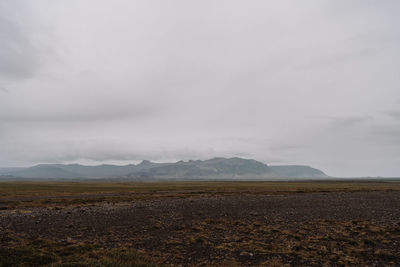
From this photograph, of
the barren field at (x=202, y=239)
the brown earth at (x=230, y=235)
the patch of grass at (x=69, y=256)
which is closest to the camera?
the patch of grass at (x=69, y=256)

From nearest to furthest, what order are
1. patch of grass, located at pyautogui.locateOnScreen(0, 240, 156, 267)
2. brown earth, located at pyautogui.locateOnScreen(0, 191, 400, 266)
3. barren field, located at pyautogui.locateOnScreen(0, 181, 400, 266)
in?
1. patch of grass, located at pyautogui.locateOnScreen(0, 240, 156, 267)
2. barren field, located at pyautogui.locateOnScreen(0, 181, 400, 266)
3. brown earth, located at pyautogui.locateOnScreen(0, 191, 400, 266)

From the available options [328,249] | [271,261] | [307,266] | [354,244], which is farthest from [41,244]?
[354,244]

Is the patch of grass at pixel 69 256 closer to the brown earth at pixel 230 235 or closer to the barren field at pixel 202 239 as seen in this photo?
the barren field at pixel 202 239

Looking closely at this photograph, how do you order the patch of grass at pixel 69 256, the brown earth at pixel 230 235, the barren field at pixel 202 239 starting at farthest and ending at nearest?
1. the brown earth at pixel 230 235
2. the barren field at pixel 202 239
3. the patch of grass at pixel 69 256

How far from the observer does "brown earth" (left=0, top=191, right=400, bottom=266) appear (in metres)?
15.0

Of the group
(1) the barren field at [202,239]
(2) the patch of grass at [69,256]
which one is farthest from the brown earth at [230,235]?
(2) the patch of grass at [69,256]

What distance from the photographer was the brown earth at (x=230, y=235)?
14953mm

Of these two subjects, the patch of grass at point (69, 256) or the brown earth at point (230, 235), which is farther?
the brown earth at point (230, 235)

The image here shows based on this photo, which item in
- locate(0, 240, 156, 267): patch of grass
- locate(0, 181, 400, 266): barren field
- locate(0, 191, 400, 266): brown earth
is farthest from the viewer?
locate(0, 191, 400, 266): brown earth

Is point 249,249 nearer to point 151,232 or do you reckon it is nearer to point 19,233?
point 151,232

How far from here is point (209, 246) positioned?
17406mm

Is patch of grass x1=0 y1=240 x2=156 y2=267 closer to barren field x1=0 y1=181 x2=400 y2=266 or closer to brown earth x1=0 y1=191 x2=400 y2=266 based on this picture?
barren field x1=0 y1=181 x2=400 y2=266

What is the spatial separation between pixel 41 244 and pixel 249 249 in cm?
1384

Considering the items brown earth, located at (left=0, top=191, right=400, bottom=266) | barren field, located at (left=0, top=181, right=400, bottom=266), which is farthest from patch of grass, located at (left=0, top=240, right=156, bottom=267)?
brown earth, located at (left=0, top=191, right=400, bottom=266)
